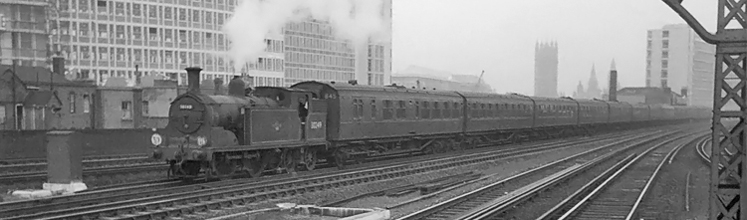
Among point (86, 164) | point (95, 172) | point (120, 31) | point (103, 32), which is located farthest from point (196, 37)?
point (95, 172)

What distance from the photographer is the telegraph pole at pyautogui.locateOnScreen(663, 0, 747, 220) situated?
7738 mm

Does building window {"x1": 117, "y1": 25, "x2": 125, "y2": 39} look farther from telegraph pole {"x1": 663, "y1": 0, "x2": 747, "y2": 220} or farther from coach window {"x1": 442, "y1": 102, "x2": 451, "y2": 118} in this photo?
telegraph pole {"x1": 663, "y1": 0, "x2": 747, "y2": 220}

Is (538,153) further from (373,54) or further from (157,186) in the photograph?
(373,54)

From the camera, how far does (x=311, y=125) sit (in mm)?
22219

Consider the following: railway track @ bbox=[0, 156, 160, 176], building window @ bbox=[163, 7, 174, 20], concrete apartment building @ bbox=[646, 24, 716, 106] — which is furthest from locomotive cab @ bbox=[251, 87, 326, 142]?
concrete apartment building @ bbox=[646, 24, 716, 106]

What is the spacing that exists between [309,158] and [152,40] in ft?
160

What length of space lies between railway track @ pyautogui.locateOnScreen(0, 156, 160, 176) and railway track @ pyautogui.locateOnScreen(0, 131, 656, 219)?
7356mm

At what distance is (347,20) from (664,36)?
72.7m

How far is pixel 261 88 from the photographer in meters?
21.7

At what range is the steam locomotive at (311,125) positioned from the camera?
736 inches

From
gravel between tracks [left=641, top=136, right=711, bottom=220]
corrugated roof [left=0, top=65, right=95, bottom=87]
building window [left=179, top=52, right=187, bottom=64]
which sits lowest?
gravel between tracks [left=641, top=136, right=711, bottom=220]

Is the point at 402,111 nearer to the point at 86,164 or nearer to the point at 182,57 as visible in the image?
the point at 86,164

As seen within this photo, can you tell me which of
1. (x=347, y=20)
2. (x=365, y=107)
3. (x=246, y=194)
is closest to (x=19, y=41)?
(x=347, y=20)

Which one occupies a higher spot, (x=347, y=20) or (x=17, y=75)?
(x=347, y=20)
